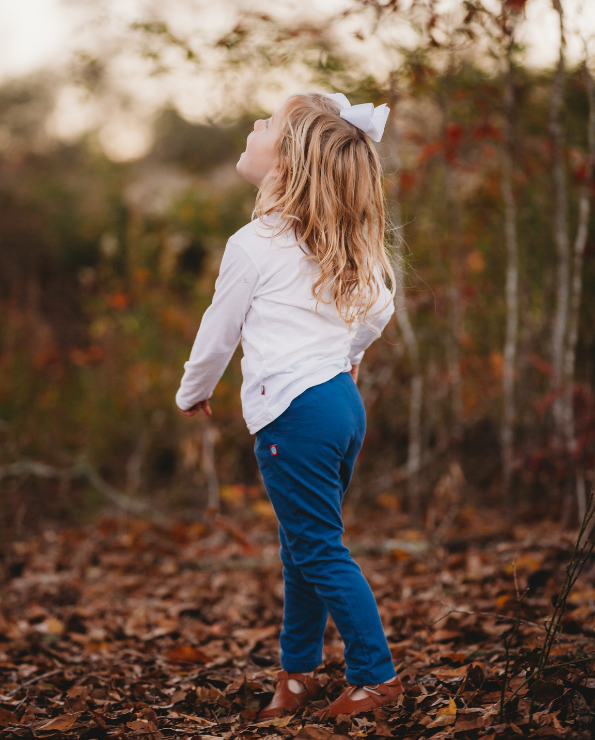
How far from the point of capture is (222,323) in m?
1.82

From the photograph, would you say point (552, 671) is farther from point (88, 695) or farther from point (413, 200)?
point (413, 200)

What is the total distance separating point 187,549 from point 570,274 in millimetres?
2834

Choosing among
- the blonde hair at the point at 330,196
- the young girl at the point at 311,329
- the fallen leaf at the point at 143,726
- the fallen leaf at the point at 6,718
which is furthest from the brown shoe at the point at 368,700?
the blonde hair at the point at 330,196

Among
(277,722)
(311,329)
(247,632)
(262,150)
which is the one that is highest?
(262,150)

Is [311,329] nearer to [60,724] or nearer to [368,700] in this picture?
[368,700]

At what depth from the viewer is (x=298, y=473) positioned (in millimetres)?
1765

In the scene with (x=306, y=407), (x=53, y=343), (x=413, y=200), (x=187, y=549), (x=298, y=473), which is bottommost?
(x=187, y=549)

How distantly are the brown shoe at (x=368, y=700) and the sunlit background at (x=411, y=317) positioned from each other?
1480mm

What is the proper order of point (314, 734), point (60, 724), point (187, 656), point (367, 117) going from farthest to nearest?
point (187, 656) → point (367, 117) → point (60, 724) → point (314, 734)

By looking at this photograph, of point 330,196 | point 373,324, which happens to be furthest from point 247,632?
point 330,196

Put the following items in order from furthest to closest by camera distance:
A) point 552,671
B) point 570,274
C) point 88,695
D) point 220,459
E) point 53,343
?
point 53,343 < point 220,459 < point 570,274 < point 88,695 < point 552,671

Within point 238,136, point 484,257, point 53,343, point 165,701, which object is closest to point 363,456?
point 484,257

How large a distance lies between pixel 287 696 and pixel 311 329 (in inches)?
42.6

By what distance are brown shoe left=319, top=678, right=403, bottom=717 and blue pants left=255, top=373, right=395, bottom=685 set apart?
0.02 m
